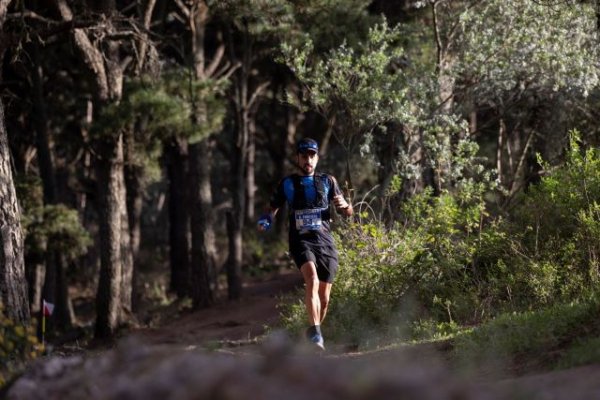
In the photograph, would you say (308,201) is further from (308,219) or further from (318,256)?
(318,256)

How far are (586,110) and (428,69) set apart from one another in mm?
3338

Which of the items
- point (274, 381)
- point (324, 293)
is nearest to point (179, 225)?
point (324, 293)

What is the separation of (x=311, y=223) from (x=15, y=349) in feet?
9.84

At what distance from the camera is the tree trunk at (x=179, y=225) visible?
2473 cm

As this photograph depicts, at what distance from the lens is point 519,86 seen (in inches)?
659

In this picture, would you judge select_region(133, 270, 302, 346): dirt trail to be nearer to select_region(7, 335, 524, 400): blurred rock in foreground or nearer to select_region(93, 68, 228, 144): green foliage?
select_region(93, 68, 228, 144): green foliage

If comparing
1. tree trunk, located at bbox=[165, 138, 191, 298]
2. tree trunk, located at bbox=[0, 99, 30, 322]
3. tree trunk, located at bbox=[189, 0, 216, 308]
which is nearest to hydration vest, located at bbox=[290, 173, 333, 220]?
tree trunk, located at bbox=[0, 99, 30, 322]

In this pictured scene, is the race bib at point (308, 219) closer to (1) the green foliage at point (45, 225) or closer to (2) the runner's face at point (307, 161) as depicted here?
(2) the runner's face at point (307, 161)

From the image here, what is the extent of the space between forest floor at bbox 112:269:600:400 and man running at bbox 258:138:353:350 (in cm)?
58

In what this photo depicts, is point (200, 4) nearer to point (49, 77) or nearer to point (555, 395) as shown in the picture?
point (49, 77)

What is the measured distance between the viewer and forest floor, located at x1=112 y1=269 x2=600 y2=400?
5547mm

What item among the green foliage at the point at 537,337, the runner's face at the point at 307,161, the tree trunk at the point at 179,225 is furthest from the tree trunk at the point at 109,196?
the green foliage at the point at 537,337

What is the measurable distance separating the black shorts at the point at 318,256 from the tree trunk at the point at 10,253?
9.52 ft

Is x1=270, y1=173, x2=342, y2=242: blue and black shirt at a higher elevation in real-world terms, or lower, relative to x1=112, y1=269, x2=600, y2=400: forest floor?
higher
